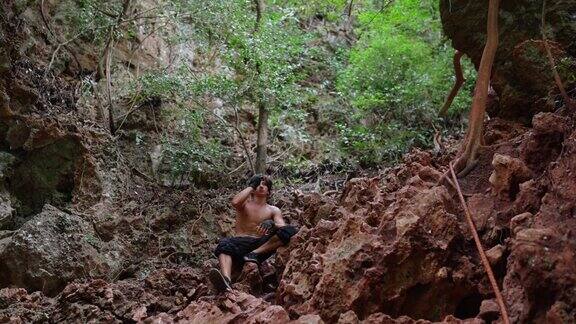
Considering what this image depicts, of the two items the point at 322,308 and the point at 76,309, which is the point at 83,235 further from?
the point at 322,308

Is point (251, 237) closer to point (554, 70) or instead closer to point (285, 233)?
point (285, 233)

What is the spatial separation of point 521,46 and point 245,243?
3.61 m

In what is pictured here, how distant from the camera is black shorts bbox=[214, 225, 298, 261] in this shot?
5.82 meters

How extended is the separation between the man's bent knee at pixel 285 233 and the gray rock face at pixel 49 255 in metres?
2.51

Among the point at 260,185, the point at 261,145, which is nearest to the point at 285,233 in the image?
the point at 260,185

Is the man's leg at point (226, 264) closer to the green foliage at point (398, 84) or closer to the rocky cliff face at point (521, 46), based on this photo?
the rocky cliff face at point (521, 46)

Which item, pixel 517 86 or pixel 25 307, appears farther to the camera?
pixel 517 86

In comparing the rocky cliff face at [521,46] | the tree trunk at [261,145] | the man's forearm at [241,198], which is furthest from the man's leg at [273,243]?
the tree trunk at [261,145]

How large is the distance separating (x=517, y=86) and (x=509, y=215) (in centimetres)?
267

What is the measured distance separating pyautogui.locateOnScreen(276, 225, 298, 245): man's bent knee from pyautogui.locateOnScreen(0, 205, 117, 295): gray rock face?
2508mm

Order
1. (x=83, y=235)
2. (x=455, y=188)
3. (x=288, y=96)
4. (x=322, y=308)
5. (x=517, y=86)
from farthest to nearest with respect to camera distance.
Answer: (x=288, y=96), (x=83, y=235), (x=517, y=86), (x=455, y=188), (x=322, y=308)

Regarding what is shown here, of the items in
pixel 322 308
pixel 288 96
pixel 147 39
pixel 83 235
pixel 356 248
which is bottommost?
pixel 322 308

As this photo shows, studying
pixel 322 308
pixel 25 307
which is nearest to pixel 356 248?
pixel 322 308

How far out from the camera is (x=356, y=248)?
3941 millimetres
